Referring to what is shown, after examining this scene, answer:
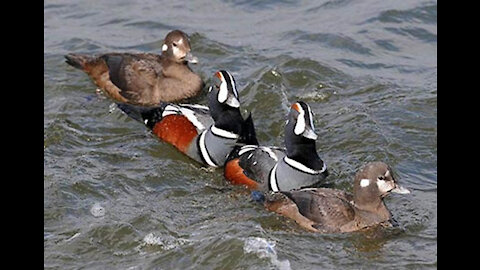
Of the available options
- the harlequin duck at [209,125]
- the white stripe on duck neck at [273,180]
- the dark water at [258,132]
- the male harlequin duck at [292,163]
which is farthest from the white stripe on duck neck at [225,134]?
the white stripe on duck neck at [273,180]

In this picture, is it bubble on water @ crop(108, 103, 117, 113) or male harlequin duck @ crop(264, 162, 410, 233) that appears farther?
bubble on water @ crop(108, 103, 117, 113)

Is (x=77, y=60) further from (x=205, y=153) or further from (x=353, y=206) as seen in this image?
(x=353, y=206)

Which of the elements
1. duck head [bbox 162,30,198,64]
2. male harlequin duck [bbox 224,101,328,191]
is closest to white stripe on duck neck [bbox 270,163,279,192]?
male harlequin duck [bbox 224,101,328,191]

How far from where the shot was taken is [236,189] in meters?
9.25

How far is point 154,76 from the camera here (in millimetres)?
11727

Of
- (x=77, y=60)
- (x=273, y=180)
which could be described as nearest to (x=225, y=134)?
(x=273, y=180)

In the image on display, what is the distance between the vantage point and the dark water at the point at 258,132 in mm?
7625

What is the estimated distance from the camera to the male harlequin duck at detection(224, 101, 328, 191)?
8961 mm

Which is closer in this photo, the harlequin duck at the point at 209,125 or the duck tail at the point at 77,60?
the harlequin duck at the point at 209,125

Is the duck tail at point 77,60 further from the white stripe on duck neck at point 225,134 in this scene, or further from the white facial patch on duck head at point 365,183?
the white facial patch on duck head at point 365,183

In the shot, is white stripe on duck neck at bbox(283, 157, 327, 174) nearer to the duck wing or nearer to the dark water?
the dark water

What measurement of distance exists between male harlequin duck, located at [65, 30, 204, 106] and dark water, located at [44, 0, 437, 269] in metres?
0.36

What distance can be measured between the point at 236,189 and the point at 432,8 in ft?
20.6

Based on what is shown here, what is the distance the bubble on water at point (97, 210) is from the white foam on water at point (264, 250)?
1.58 meters
